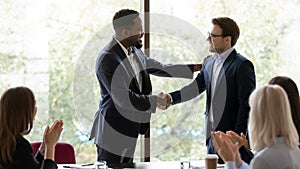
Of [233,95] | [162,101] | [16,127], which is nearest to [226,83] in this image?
[233,95]

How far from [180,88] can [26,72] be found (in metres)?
1.26

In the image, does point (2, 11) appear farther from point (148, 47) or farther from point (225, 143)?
point (225, 143)

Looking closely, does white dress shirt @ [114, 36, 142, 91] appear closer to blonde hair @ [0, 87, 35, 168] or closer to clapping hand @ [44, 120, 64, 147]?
clapping hand @ [44, 120, 64, 147]

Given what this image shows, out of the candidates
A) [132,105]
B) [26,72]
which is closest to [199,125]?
[132,105]

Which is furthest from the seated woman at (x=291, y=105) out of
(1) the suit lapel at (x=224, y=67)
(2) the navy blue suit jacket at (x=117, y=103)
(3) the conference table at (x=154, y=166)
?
(2) the navy blue suit jacket at (x=117, y=103)

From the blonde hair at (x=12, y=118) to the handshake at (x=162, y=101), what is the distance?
1.65 m

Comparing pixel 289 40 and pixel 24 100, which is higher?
pixel 289 40

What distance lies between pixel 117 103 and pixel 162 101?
470 millimetres

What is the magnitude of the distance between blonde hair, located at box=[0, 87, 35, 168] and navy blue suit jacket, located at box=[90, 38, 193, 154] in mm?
1286

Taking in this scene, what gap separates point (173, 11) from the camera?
4.90 m

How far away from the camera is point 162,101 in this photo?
14.4 ft

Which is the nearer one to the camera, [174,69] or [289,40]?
[174,69]

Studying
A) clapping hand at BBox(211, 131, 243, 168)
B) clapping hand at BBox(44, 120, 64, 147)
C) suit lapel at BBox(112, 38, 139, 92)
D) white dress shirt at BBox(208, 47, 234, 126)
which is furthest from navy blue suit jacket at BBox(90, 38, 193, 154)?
clapping hand at BBox(211, 131, 243, 168)

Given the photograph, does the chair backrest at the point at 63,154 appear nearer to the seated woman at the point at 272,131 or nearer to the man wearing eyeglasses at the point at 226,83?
the man wearing eyeglasses at the point at 226,83
